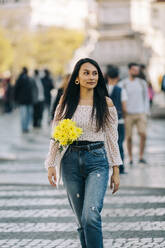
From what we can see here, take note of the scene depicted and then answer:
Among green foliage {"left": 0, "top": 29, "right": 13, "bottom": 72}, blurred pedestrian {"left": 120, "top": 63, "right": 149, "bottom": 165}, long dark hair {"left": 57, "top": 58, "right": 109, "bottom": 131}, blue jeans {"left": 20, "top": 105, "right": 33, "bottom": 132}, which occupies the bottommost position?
green foliage {"left": 0, "top": 29, "right": 13, "bottom": 72}

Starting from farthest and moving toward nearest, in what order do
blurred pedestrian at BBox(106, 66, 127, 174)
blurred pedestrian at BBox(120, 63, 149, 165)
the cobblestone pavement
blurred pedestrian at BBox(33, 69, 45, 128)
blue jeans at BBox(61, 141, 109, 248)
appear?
blurred pedestrian at BBox(33, 69, 45, 128) < blurred pedestrian at BBox(120, 63, 149, 165) < blurred pedestrian at BBox(106, 66, 127, 174) < the cobblestone pavement < blue jeans at BBox(61, 141, 109, 248)

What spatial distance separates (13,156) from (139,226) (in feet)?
23.8

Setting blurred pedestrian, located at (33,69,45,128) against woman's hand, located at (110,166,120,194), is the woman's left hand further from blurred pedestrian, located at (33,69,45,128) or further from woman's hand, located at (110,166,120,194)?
blurred pedestrian, located at (33,69,45,128)

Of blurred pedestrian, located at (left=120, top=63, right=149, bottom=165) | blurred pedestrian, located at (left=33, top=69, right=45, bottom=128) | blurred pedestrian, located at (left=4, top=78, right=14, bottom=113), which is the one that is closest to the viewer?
blurred pedestrian, located at (left=120, top=63, right=149, bottom=165)

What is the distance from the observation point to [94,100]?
626cm

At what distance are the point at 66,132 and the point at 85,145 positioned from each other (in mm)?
208

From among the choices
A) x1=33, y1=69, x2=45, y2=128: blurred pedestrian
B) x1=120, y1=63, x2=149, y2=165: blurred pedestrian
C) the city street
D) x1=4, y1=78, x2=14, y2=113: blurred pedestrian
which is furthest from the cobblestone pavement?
x1=4, y1=78, x2=14, y2=113: blurred pedestrian

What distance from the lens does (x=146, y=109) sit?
12.9m

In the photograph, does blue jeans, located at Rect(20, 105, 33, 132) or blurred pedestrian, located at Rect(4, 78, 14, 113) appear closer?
blue jeans, located at Rect(20, 105, 33, 132)

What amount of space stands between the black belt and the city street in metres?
1.47

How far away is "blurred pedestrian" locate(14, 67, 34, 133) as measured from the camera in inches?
838

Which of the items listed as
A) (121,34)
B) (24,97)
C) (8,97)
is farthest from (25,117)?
(8,97)

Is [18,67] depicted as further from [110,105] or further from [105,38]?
[110,105]

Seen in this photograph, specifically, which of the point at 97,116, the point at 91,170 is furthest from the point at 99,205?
the point at 97,116
